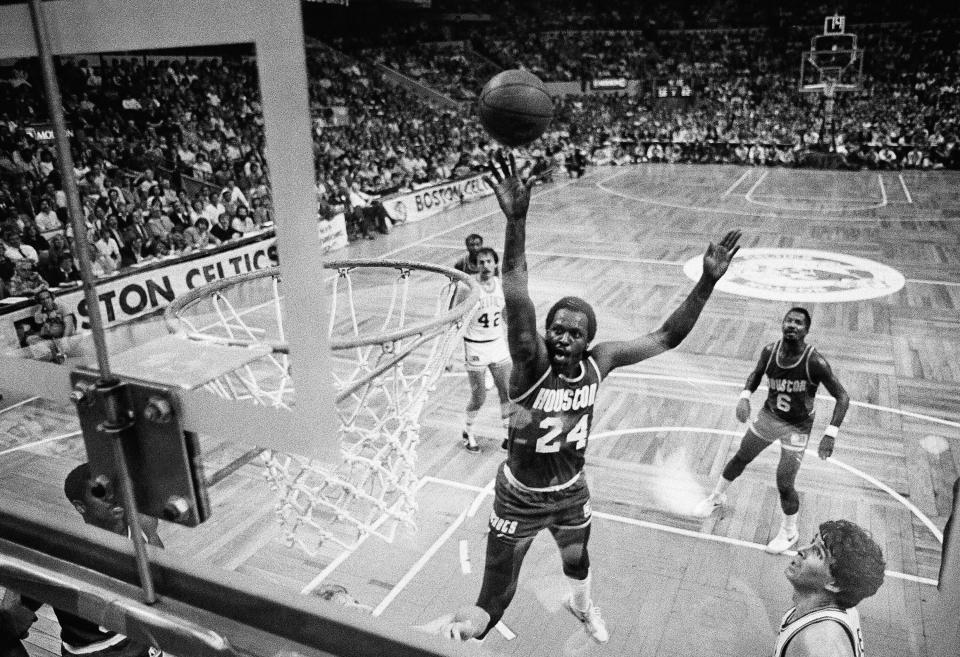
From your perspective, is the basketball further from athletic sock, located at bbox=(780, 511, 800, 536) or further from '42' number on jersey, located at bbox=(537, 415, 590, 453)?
athletic sock, located at bbox=(780, 511, 800, 536)

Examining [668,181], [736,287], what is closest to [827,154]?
[668,181]

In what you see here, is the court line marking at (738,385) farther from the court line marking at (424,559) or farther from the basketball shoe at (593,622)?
the basketball shoe at (593,622)

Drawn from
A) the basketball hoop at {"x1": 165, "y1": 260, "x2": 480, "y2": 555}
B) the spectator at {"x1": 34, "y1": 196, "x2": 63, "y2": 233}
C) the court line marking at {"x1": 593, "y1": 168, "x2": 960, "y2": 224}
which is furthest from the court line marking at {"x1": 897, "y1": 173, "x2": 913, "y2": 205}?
the spectator at {"x1": 34, "y1": 196, "x2": 63, "y2": 233}

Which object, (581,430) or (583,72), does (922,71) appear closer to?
(583,72)

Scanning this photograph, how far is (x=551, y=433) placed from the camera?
3.08m

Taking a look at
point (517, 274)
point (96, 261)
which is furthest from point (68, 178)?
point (517, 274)

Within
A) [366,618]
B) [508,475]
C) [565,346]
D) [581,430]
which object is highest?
[366,618]

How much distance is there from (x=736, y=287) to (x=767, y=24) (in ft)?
79.2

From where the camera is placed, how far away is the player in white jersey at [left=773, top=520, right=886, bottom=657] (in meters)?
2.08

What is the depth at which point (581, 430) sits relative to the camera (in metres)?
3.12

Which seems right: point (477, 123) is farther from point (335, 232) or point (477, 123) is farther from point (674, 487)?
point (674, 487)

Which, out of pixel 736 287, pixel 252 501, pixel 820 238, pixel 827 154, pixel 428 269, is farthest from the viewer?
pixel 827 154

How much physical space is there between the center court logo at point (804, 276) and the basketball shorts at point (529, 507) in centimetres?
644

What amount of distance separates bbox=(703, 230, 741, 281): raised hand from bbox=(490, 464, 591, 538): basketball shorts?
114cm
